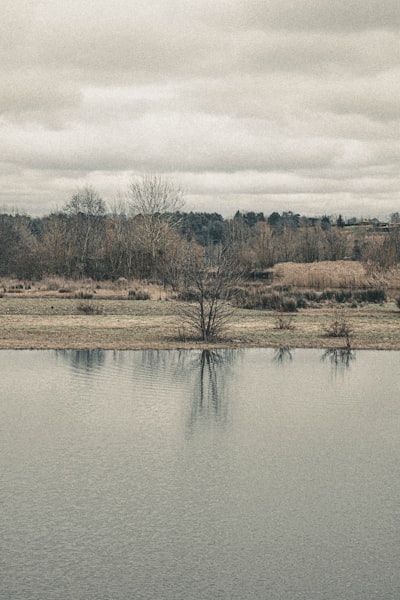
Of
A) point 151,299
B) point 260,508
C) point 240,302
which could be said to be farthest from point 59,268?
point 260,508

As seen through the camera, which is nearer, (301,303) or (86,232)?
(301,303)

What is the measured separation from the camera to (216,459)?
32.9 ft

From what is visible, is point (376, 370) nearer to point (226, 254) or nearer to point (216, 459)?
point (226, 254)

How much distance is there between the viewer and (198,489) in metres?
8.75

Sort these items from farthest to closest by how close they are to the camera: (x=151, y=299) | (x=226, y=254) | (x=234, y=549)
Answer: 1. (x=151, y=299)
2. (x=226, y=254)
3. (x=234, y=549)

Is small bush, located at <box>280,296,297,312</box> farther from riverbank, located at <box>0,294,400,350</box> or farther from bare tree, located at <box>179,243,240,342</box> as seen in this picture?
bare tree, located at <box>179,243,240,342</box>

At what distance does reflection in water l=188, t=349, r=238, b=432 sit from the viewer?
42.0 feet

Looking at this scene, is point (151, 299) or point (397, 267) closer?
point (151, 299)

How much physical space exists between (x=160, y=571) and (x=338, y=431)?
563cm

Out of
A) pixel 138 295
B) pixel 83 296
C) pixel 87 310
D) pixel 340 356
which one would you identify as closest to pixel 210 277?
pixel 340 356

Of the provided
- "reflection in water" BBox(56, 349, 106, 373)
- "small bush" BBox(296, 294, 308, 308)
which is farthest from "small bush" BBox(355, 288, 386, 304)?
"reflection in water" BBox(56, 349, 106, 373)

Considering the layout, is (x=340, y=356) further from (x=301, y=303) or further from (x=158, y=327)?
(x=301, y=303)

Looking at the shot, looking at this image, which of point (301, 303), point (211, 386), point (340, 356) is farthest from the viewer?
point (301, 303)

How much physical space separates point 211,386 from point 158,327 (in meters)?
12.2
